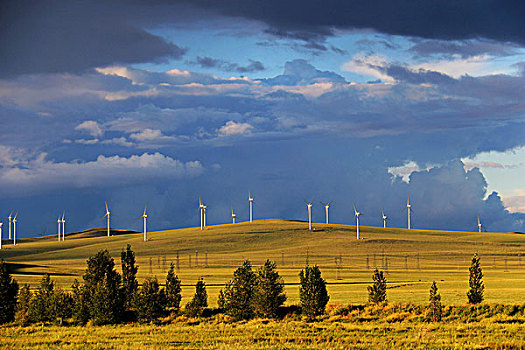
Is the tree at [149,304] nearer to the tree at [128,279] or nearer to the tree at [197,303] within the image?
the tree at [197,303]

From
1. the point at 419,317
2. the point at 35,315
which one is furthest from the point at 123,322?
the point at 419,317

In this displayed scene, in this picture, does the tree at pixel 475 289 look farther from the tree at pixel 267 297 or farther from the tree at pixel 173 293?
the tree at pixel 173 293

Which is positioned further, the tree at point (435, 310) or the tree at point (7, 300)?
the tree at point (7, 300)

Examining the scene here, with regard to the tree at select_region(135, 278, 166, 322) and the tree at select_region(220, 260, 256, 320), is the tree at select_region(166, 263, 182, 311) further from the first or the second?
the tree at select_region(220, 260, 256, 320)

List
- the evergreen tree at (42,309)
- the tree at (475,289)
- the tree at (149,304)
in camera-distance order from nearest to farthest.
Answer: the tree at (149,304)
the evergreen tree at (42,309)
the tree at (475,289)

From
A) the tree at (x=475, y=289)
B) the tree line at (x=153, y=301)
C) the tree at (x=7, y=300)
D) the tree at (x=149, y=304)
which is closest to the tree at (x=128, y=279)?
the tree line at (x=153, y=301)

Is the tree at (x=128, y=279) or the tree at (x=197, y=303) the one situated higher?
the tree at (x=128, y=279)

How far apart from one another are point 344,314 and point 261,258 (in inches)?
5030

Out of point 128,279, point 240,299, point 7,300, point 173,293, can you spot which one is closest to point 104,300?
point 173,293

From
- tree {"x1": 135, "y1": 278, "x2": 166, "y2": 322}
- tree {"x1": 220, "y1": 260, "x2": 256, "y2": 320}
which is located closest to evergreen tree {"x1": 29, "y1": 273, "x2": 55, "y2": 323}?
tree {"x1": 135, "y1": 278, "x2": 166, "y2": 322}

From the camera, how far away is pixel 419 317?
173 ft

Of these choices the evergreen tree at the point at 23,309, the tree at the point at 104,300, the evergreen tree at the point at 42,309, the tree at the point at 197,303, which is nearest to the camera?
the tree at the point at 104,300

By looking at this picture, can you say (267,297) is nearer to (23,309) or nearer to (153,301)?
(153,301)

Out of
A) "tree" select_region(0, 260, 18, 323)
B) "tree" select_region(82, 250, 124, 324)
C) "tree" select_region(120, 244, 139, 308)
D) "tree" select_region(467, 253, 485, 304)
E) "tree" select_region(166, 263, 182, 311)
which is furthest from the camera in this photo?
"tree" select_region(467, 253, 485, 304)
